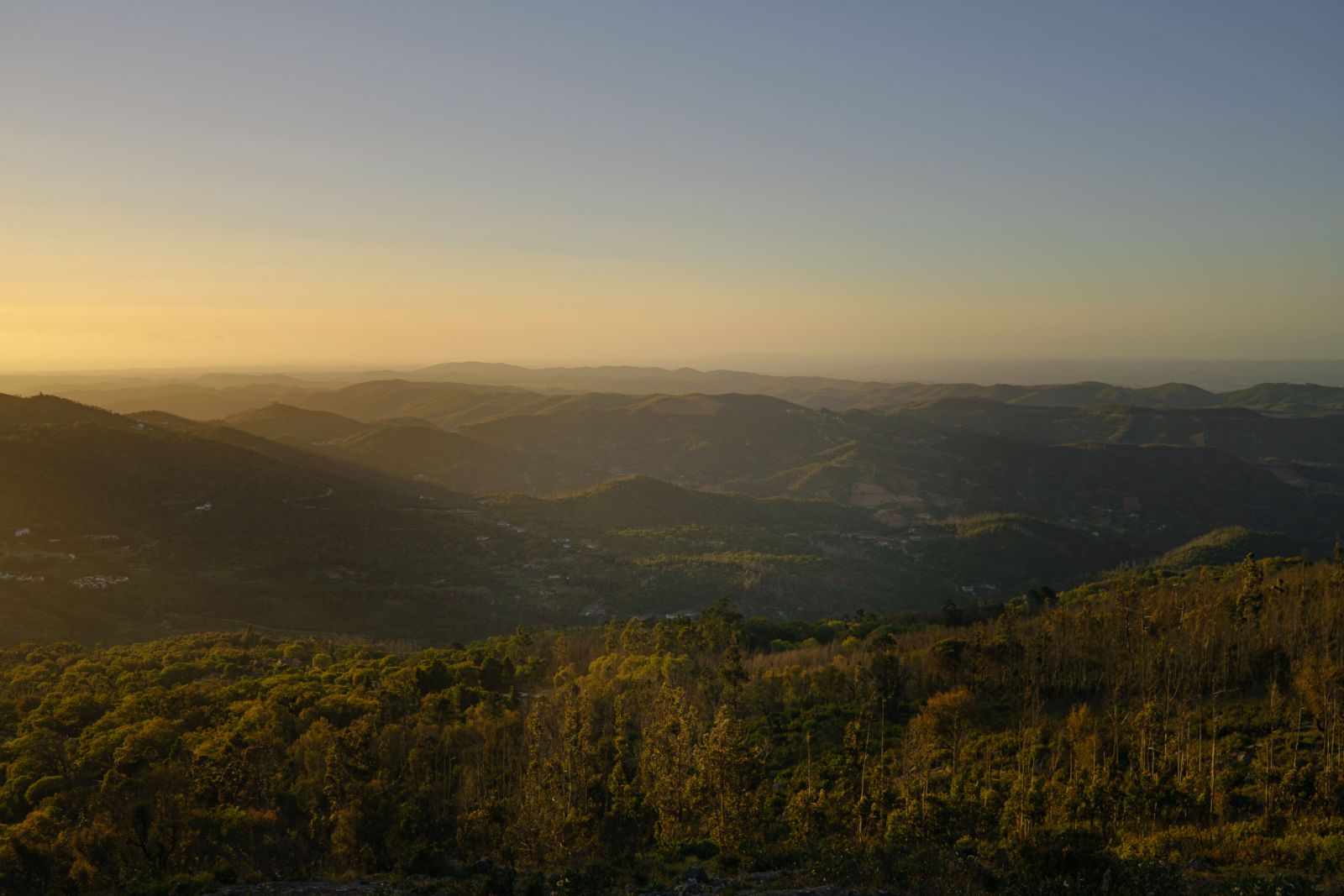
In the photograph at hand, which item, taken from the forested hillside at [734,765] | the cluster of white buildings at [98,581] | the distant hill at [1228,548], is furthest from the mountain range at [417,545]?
the forested hillside at [734,765]

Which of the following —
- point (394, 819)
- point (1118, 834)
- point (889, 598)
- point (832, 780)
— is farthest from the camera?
point (889, 598)

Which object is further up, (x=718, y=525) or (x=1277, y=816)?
(x=1277, y=816)

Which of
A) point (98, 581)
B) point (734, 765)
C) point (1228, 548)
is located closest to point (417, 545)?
point (98, 581)

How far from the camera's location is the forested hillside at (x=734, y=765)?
23.0 m

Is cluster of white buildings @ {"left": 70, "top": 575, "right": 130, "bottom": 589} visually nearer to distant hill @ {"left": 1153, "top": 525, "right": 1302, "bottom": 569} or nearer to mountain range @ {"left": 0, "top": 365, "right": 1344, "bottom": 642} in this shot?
mountain range @ {"left": 0, "top": 365, "right": 1344, "bottom": 642}

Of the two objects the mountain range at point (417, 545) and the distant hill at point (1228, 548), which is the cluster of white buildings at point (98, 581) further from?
the distant hill at point (1228, 548)

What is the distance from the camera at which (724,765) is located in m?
29.5

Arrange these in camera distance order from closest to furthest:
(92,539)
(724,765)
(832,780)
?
(724,765)
(832,780)
(92,539)

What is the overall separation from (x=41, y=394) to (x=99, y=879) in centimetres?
14830

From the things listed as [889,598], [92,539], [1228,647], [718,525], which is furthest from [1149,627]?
[92,539]

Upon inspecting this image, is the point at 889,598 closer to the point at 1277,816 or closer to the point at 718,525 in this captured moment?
the point at 718,525

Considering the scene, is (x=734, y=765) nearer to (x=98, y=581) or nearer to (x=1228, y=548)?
(x=98, y=581)

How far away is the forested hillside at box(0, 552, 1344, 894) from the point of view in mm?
23016

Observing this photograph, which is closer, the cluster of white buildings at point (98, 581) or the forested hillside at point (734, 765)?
the forested hillside at point (734, 765)
